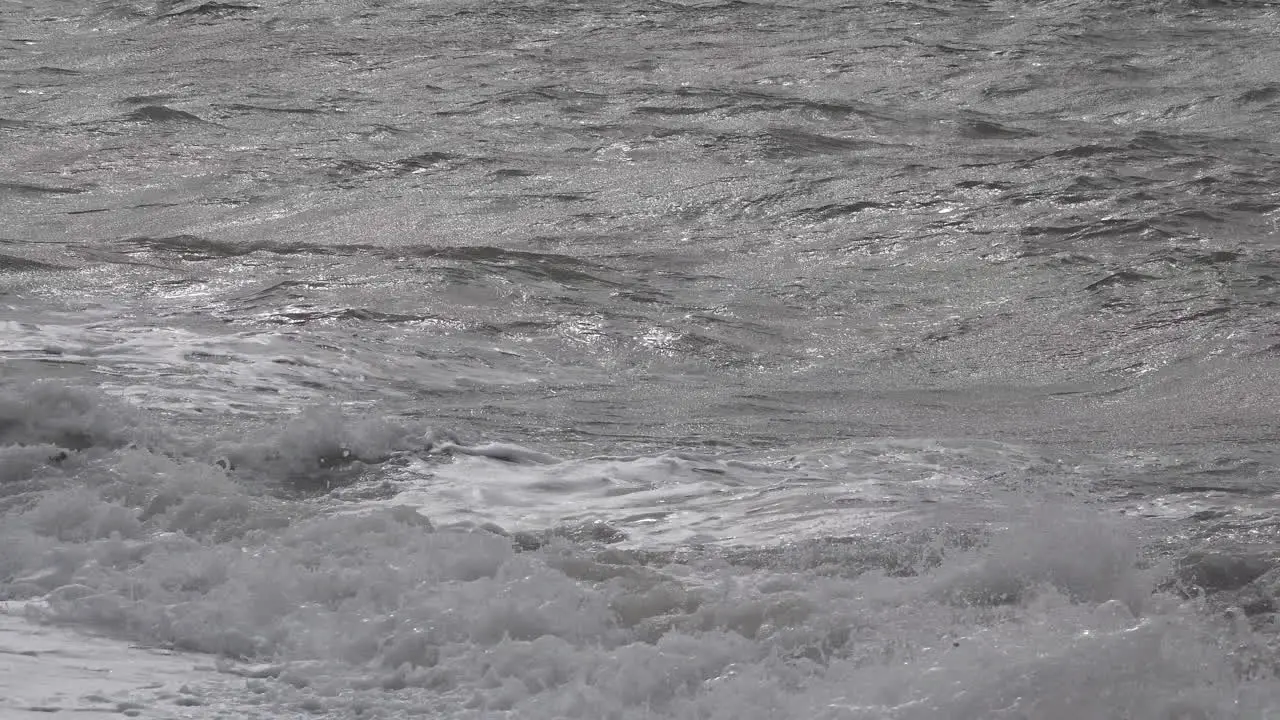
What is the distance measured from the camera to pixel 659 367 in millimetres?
6027

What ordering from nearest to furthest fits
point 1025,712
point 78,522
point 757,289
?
point 1025,712, point 78,522, point 757,289

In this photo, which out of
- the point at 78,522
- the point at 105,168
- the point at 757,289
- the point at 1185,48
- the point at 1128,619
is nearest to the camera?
the point at 1128,619

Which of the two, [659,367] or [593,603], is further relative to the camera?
[659,367]

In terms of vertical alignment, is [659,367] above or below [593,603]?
below

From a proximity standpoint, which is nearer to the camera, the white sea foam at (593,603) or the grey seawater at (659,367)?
the white sea foam at (593,603)

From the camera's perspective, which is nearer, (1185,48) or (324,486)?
(324,486)

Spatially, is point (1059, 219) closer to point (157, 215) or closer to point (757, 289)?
point (757, 289)

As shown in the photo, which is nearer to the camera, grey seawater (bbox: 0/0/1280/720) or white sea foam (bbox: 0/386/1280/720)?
white sea foam (bbox: 0/386/1280/720)

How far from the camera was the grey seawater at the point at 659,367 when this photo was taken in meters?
3.20

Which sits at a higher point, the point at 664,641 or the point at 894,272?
the point at 664,641

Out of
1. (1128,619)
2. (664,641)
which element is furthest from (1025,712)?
(664,641)

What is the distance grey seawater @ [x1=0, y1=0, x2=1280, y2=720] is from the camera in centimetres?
320

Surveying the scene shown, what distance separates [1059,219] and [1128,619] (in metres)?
5.16

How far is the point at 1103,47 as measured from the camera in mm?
12305
